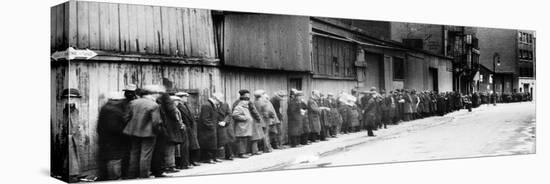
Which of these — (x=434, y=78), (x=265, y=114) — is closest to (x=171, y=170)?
(x=265, y=114)

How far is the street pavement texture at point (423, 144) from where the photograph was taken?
12.6m

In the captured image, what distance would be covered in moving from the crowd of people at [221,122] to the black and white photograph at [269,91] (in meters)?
0.02

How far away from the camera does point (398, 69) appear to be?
47.9 feet

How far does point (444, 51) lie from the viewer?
1573 cm

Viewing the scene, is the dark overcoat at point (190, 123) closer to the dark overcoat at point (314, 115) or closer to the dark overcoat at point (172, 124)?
the dark overcoat at point (172, 124)

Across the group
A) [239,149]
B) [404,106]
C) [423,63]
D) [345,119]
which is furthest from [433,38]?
[239,149]

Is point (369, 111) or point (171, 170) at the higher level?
point (369, 111)

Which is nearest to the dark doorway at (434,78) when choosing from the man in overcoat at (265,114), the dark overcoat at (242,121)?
the man in overcoat at (265,114)

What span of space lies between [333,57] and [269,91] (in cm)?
169

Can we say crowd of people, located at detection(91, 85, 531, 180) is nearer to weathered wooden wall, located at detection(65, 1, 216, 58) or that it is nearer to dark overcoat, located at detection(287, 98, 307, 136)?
dark overcoat, located at detection(287, 98, 307, 136)

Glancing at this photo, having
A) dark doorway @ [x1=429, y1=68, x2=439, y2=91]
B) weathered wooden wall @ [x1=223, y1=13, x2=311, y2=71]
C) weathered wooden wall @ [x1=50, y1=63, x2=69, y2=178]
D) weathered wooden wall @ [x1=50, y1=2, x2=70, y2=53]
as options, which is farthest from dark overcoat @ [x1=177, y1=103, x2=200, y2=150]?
dark doorway @ [x1=429, y1=68, x2=439, y2=91]

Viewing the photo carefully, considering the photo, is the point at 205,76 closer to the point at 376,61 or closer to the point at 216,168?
the point at 216,168

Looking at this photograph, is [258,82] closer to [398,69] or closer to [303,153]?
[303,153]

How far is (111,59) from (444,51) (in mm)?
7951
